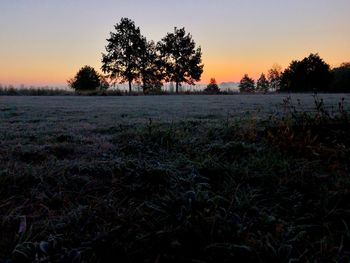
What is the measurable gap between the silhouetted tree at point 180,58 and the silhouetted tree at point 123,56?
5.95 meters

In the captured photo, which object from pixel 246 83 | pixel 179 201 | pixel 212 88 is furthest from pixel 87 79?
pixel 246 83

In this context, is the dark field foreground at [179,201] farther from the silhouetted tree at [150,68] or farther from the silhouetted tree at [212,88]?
the silhouetted tree at [150,68]

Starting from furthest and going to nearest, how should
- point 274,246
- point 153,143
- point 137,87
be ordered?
point 137,87
point 153,143
point 274,246

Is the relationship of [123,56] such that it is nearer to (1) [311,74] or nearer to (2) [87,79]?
(2) [87,79]

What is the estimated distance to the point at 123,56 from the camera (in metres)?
56.4

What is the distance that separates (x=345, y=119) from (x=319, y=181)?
194 cm

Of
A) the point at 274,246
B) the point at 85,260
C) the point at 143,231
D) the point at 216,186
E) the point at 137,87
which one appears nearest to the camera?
the point at 85,260

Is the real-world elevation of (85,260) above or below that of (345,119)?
below

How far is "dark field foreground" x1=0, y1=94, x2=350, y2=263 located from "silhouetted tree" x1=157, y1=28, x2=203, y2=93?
5731 centimetres

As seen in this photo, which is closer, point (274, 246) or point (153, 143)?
A: point (274, 246)

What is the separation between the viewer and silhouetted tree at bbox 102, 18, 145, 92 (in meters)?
56.2

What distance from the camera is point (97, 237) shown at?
212 centimetres

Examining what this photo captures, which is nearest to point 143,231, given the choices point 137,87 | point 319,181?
point 319,181

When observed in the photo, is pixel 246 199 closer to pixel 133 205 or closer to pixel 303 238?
pixel 303 238
